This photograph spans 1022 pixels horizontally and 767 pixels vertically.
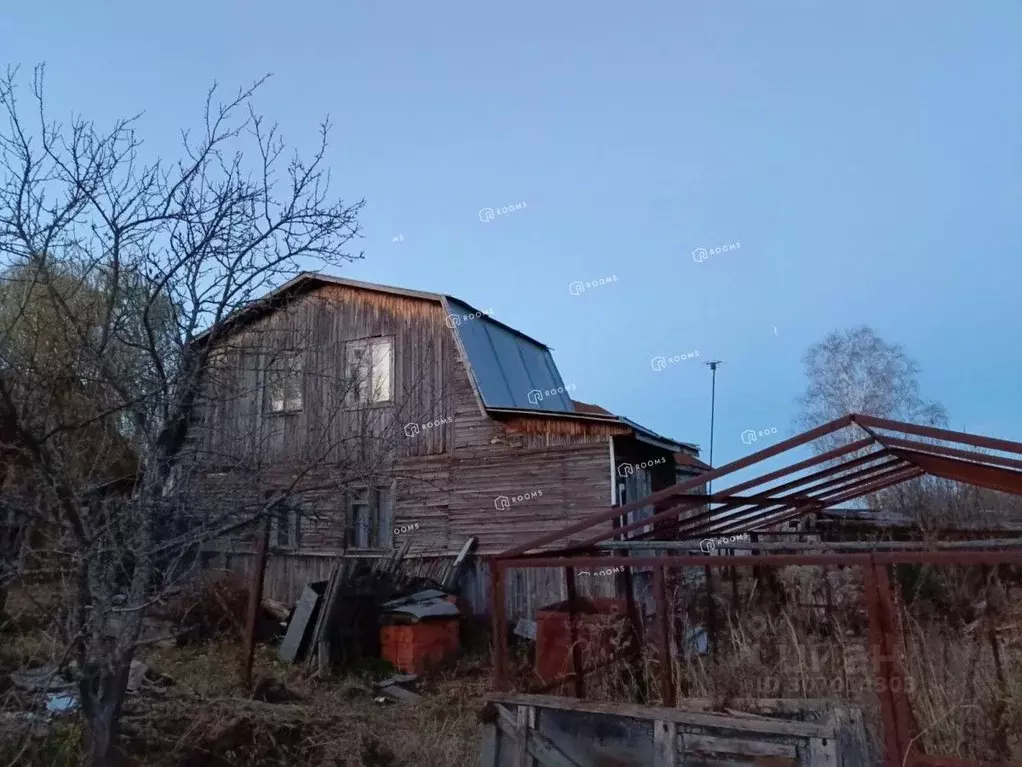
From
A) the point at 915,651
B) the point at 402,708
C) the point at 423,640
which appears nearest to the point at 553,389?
the point at 423,640

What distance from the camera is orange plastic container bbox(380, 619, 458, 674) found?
419 inches

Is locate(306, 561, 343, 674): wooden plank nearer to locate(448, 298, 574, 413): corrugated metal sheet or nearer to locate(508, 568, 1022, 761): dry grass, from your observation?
locate(508, 568, 1022, 761): dry grass

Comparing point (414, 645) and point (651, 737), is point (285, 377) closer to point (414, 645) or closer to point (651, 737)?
point (651, 737)

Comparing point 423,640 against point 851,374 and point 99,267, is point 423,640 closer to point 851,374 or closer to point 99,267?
point 99,267

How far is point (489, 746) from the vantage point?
5562 millimetres

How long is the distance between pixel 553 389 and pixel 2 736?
41.4 ft

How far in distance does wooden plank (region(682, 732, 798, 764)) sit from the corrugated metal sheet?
337 inches

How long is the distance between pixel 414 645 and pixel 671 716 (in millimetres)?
6354

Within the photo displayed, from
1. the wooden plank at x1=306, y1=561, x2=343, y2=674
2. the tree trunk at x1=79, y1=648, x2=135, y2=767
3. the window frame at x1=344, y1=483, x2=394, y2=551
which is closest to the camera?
the tree trunk at x1=79, y1=648, x2=135, y2=767

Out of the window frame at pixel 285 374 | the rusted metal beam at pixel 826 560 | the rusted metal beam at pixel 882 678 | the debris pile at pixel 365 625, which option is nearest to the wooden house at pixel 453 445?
the window frame at pixel 285 374

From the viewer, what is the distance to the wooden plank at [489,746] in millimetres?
5523

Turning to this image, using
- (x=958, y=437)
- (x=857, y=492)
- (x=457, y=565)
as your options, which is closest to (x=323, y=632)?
(x=457, y=565)

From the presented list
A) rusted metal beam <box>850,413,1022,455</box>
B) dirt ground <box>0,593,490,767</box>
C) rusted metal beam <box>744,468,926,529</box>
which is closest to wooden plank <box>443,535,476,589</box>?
dirt ground <box>0,593,490,767</box>

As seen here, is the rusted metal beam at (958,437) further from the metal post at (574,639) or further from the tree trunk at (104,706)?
the tree trunk at (104,706)
